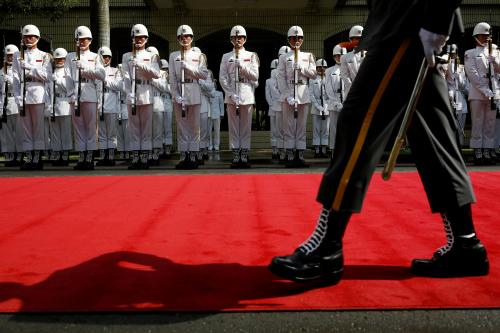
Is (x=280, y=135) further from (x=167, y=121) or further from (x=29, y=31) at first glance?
(x=29, y=31)

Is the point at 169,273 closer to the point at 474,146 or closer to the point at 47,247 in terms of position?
the point at 47,247

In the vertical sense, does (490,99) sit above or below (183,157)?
above

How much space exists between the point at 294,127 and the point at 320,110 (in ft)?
10.1

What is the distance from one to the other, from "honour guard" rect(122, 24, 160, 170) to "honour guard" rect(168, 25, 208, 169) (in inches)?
13.4

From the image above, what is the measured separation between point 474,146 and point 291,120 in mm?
2803

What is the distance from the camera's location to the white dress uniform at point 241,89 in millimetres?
9422

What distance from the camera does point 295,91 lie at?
9.59 meters

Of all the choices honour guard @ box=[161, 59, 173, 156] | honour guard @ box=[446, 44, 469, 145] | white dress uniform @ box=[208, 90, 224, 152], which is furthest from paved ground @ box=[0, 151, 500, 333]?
white dress uniform @ box=[208, 90, 224, 152]

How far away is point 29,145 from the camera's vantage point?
31.7ft

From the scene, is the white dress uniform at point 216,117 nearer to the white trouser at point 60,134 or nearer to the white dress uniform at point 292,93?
the white trouser at point 60,134

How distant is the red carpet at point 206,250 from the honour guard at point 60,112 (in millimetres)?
4744

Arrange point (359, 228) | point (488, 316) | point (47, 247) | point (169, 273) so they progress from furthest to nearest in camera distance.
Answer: point (359, 228) < point (47, 247) < point (169, 273) < point (488, 316)

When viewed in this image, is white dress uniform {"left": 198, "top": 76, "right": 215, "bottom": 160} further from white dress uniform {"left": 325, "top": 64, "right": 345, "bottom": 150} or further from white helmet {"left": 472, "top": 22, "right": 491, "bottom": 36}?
white helmet {"left": 472, "top": 22, "right": 491, "bottom": 36}

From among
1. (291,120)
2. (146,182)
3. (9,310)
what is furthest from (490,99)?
(9,310)
